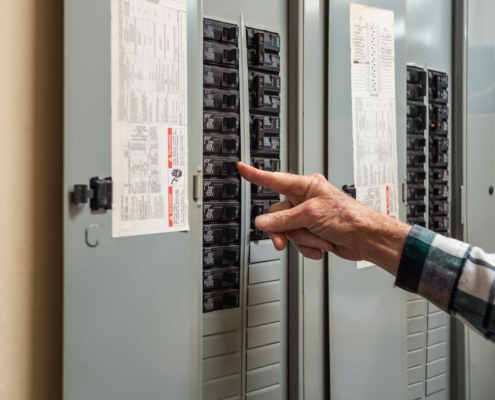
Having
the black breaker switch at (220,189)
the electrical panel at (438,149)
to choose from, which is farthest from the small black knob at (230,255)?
the electrical panel at (438,149)

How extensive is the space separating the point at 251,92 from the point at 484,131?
3.94 ft

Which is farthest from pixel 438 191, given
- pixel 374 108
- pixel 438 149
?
pixel 374 108

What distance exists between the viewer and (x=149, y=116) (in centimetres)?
98

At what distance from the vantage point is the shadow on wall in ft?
3.21

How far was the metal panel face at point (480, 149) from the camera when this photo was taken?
194 cm

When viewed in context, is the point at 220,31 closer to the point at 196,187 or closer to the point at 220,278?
the point at 196,187

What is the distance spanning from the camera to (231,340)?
50.2 inches

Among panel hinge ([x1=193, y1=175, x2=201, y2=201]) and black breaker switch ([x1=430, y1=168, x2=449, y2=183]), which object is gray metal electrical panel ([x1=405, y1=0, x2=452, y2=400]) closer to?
black breaker switch ([x1=430, y1=168, x2=449, y2=183])

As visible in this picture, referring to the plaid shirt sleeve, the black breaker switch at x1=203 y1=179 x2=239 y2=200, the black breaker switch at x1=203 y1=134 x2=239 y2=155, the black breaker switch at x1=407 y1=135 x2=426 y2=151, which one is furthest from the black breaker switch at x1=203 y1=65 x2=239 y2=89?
the black breaker switch at x1=407 y1=135 x2=426 y2=151

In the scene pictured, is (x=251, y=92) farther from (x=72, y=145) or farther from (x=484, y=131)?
(x=484, y=131)

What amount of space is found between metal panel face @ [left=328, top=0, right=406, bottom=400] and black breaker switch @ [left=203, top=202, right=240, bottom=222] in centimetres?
33

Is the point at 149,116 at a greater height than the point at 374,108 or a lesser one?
lesser

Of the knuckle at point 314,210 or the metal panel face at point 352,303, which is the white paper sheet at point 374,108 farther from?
the knuckle at point 314,210

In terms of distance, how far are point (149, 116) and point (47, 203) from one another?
0.94 ft
